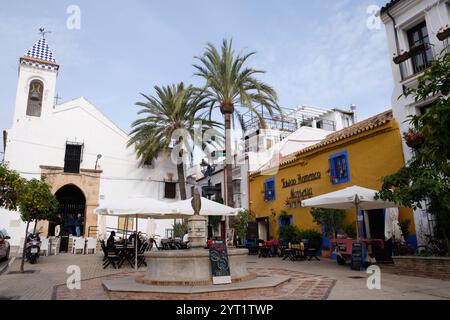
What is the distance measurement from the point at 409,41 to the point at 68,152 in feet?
67.8

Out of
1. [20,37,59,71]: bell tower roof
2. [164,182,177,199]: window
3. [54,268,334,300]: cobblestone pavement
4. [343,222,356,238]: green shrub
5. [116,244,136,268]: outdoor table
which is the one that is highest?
[20,37,59,71]: bell tower roof

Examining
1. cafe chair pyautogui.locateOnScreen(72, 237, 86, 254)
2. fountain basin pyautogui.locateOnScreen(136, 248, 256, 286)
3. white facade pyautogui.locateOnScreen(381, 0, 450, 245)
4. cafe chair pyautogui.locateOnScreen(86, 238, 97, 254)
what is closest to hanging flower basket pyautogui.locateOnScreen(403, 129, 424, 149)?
white facade pyautogui.locateOnScreen(381, 0, 450, 245)

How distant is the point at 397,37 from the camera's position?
550 inches

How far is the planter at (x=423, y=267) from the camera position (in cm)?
881

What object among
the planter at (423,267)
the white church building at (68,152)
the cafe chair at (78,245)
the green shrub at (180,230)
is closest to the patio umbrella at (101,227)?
the white church building at (68,152)

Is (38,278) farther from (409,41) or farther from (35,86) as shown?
(35,86)

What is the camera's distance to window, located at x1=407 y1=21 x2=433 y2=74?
12492 mm

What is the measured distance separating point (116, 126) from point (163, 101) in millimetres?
4887

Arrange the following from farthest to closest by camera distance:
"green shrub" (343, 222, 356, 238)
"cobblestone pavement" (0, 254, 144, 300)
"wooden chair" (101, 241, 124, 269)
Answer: "green shrub" (343, 222, 356, 238) < "wooden chair" (101, 241, 124, 269) < "cobblestone pavement" (0, 254, 144, 300)

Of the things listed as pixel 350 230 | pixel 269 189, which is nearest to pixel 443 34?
pixel 350 230

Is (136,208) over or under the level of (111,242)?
over

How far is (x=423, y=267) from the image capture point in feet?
30.6

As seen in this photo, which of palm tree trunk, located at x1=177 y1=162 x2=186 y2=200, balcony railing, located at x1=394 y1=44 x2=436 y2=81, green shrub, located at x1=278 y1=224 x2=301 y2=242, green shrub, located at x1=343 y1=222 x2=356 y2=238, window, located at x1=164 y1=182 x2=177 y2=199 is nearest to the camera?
balcony railing, located at x1=394 y1=44 x2=436 y2=81

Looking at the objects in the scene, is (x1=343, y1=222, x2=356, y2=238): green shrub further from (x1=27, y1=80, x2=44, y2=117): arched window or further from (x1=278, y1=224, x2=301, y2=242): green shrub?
(x1=27, y1=80, x2=44, y2=117): arched window
